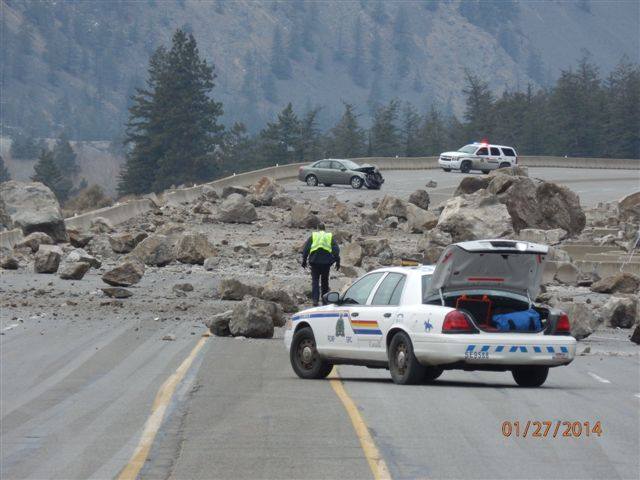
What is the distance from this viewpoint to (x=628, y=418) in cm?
1323

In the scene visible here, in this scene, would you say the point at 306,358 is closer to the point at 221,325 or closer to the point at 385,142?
the point at 221,325

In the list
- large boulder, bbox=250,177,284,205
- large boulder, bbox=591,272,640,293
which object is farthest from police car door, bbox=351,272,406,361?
large boulder, bbox=250,177,284,205

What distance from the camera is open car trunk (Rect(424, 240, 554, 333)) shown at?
587 inches

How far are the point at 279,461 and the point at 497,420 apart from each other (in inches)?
110

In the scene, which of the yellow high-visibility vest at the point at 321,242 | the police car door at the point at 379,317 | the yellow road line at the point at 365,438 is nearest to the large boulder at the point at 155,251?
the yellow high-visibility vest at the point at 321,242

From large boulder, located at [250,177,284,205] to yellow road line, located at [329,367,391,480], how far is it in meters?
42.1

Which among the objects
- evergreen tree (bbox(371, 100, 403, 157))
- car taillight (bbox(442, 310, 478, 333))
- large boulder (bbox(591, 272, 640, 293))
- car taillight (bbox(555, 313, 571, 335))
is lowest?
large boulder (bbox(591, 272, 640, 293))

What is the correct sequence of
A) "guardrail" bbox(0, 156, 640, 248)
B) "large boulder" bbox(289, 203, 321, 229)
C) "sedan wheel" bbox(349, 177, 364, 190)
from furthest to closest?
A: "sedan wheel" bbox(349, 177, 364, 190)
"large boulder" bbox(289, 203, 321, 229)
"guardrail" bbox(0, 156, 640, 248)

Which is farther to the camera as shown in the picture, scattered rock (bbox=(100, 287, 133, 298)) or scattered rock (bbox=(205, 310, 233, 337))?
scattered rock (bbox=(100, 287, 133, 298))

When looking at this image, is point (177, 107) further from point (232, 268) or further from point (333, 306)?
point (333, 306)

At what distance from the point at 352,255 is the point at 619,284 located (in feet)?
25.9

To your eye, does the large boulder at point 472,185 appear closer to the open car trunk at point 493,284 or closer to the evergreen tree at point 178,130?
the open car trunk at point 493,284

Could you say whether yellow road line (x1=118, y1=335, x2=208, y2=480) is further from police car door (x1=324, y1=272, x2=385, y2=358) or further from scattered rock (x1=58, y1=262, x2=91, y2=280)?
scattered rock (x1=58, y1=262, x2=91, y2=280)
